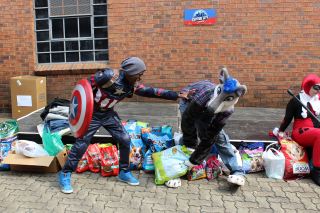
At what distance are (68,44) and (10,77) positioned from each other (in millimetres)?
1501

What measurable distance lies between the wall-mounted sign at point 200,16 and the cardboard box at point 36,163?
4147 millimetres

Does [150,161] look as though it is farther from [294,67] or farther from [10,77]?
[10,77]

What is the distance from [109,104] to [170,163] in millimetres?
1003

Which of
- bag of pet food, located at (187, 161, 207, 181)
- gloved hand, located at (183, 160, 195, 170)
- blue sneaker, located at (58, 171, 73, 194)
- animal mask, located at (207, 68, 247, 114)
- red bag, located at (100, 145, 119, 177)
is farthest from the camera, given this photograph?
red bag, located at (100, 145, 119, 177)

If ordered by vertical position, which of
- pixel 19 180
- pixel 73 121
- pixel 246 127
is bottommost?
pixel 19 180

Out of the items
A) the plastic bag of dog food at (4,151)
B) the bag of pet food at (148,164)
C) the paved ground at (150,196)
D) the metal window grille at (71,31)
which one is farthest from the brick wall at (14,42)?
the bag of pet food at (148,164)

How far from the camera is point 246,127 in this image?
5555 millimetres

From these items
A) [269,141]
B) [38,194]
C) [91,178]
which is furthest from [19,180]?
[269,141]

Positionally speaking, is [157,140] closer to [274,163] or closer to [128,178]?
[128,178]

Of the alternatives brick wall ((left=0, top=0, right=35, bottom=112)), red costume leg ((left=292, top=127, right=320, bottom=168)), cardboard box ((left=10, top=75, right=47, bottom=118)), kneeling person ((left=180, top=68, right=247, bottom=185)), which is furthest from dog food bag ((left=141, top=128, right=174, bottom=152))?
brick wall ((left=0, top=0, right=35, bottom=112))

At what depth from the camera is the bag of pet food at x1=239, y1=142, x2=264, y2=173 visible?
449 cm

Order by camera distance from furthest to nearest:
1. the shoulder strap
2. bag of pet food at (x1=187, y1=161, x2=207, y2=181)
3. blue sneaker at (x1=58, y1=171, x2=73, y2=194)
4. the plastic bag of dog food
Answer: the plastic bag of dog food
bag of pet food at (x1=187, y1=161, x2=207, y2=181)
blue sneaker at (x1=58, y1=171, x2=73, y2=194)
the shoulder strap

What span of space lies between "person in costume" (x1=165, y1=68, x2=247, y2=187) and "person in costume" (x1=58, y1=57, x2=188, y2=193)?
0.73ft

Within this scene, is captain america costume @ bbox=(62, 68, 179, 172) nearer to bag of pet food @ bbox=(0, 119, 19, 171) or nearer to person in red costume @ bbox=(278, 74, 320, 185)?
bag of pet food @ bbox=(0, 119, 19, 171)
